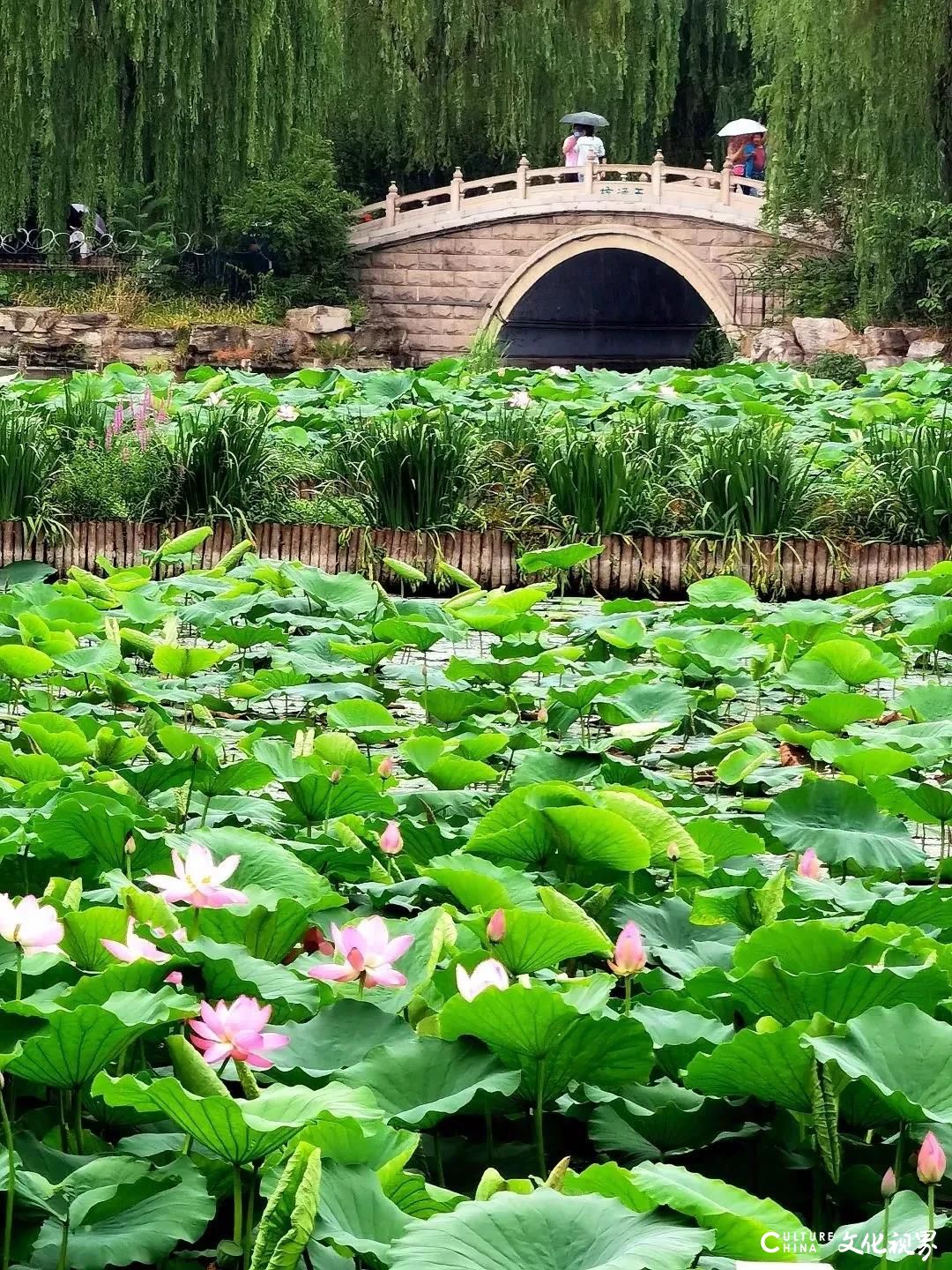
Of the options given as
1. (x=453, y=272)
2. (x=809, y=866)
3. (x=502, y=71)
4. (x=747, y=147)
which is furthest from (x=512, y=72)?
(x=809, y=866)

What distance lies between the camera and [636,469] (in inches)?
238

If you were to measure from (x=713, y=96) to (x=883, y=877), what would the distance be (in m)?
22.5

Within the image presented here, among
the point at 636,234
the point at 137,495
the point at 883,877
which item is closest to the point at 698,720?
the point at 883,877

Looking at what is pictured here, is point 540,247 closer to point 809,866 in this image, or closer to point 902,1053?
point 809,866

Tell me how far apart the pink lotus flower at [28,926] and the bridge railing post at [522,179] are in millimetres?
20703

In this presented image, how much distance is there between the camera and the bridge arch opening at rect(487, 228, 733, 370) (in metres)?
→ 24.2

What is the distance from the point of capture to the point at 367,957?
4.58 ft

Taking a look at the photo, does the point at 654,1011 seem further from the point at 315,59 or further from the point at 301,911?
the point at 315,59

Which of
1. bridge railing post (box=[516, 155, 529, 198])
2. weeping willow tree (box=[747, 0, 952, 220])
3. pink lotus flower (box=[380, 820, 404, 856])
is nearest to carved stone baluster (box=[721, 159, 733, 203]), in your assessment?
weeping willow tree (box=[747, 0, 952, 220])

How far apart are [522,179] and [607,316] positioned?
3988 mm

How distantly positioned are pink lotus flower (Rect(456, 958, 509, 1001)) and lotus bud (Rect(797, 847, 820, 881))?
0.71 m

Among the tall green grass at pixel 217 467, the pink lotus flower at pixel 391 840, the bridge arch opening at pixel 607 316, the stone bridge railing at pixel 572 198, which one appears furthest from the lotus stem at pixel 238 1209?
A: the bridge arch opening at pixel 607 316

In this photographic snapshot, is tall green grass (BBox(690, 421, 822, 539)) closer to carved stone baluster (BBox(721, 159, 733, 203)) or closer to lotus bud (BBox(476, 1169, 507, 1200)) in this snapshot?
lotus bud (BBox(476, 1169, 507, 1200))

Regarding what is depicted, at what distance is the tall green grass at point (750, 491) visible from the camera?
5840mm
